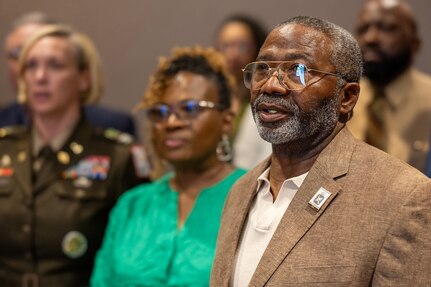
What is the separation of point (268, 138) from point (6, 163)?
60.7 inches

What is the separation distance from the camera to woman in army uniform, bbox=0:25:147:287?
2.86m

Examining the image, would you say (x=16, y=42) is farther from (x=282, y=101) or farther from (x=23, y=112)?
(x=282, y=101)

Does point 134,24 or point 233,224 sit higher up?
point 233,224

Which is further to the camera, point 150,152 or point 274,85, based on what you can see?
point 150,152

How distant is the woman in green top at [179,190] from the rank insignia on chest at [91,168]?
0.90 feet

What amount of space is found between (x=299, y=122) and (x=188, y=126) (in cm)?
94

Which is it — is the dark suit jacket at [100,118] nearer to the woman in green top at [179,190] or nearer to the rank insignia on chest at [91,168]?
the rank insignia on chest at [91,168]

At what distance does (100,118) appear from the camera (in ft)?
12.1

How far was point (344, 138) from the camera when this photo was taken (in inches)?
69.0

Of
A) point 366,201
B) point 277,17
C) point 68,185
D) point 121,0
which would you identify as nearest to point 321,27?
point 366,201

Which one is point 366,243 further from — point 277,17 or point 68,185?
point 277,17

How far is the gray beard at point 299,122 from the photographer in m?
1.70

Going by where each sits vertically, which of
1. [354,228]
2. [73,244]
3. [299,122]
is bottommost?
[73,244]

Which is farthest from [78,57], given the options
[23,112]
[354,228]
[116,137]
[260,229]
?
[354,228]
